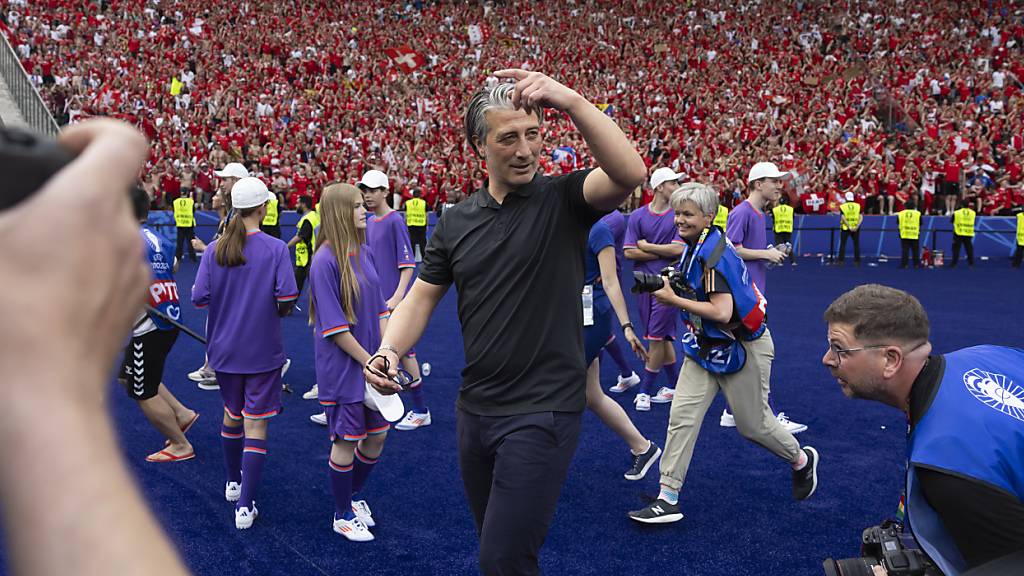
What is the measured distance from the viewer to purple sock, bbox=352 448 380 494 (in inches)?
189

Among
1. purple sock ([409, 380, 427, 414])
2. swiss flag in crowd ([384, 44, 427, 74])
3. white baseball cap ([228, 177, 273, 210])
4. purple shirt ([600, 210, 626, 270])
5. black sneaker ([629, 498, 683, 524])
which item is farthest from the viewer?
swiss flag in crowd ([384, 44, 427, 74])

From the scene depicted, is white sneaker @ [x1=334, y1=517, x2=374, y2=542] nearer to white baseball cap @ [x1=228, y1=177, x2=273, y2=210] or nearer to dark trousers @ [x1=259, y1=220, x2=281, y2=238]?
white baseball cap @ [x1=228, y1=177, x2=273, y2=210]

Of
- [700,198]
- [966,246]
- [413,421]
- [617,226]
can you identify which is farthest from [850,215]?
[700,198]

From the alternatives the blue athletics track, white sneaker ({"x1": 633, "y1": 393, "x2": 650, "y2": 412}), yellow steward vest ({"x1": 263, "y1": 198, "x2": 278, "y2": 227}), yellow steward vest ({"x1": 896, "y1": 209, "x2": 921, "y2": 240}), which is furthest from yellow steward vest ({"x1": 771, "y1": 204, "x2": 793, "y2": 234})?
white sneaker ({"x1": 633, "y1": 393, "x2": 650, "y2": 412})

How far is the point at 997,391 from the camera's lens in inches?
86.2

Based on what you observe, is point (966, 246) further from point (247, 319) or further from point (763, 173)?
point (247, 319)

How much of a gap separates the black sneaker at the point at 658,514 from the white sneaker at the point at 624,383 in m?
3.03

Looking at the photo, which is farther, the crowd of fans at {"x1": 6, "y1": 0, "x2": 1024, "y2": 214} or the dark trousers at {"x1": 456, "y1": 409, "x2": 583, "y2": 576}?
the crowd of fans at {"x1": 6, "y1": 0, "x2": 1024, "y2": 214}

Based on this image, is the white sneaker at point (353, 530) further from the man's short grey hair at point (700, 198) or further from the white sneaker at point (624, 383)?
the white sneaker at point (624, 383)

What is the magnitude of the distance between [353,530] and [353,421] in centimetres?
62

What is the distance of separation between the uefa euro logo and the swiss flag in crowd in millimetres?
28271

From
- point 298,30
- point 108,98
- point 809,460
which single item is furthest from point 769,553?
point 298,30

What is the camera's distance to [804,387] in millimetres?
7875

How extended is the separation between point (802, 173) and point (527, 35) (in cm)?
1332
